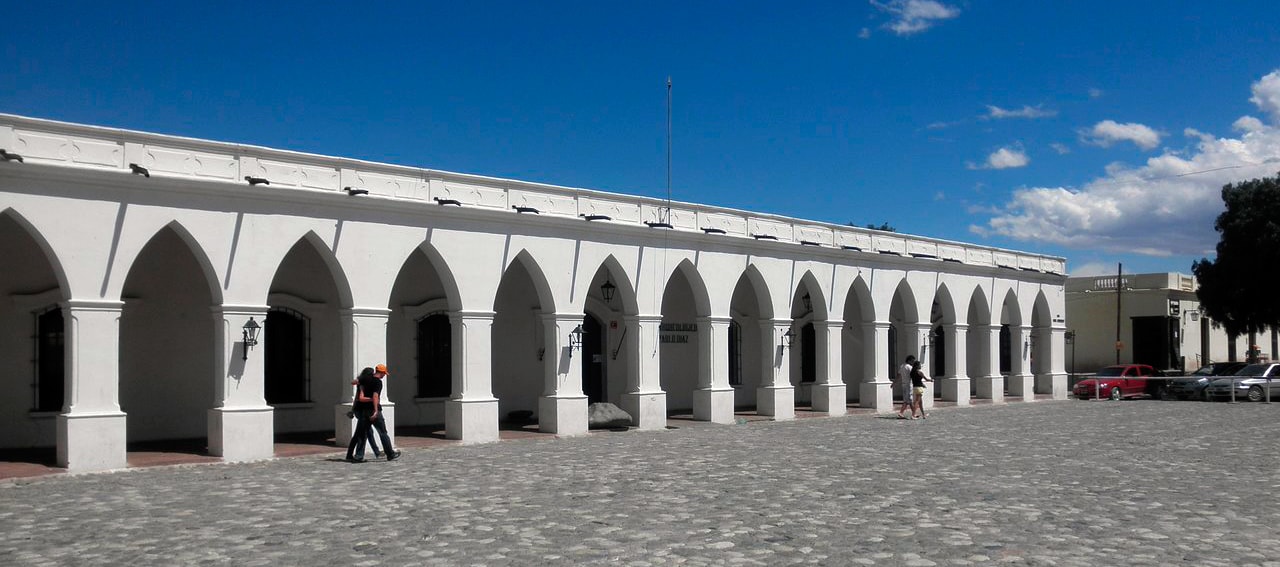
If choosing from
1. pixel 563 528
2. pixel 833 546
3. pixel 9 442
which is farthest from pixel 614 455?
pixel 9 442

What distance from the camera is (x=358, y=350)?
1838 cm

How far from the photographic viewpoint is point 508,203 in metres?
20.6

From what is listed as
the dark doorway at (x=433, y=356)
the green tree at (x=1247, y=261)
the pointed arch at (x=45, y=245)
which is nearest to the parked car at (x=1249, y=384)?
the green tree at (x=1247, y=261)

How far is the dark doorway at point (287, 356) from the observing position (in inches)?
812

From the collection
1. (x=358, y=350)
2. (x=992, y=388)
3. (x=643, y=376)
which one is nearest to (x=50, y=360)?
(x=358, y=350)

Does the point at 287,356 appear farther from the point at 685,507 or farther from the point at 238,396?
the point at 685,507

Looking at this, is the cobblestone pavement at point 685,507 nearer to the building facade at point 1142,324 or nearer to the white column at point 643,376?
the white column at point 643,376

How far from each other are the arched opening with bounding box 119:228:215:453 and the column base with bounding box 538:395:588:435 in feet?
20.1

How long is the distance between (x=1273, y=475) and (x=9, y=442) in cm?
1861

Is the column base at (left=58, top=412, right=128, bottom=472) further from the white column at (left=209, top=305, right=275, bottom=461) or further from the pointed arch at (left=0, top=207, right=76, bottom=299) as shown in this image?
the pointed arch at (left=0, top=207, right=76, bottom=299)

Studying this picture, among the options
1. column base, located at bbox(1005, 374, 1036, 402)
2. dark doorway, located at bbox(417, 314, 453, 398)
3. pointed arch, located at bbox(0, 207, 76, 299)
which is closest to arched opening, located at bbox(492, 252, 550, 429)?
dark doorway, located at bbox(417, 314, 453, 398)

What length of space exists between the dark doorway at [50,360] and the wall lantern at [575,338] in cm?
885

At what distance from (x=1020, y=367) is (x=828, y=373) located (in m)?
10.5

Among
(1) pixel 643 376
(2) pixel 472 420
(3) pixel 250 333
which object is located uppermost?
(3) pixel 250 333
